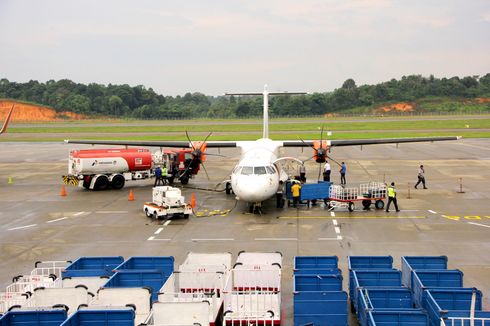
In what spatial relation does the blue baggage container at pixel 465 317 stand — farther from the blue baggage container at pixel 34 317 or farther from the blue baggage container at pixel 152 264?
the blue baggage container at pixel 152 264

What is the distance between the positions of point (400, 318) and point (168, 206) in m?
16.3

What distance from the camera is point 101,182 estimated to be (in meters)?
34.3

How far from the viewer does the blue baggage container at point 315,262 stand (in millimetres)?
14977

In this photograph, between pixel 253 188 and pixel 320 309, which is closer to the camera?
pixel 320 309

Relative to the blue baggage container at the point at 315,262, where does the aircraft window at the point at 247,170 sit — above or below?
above

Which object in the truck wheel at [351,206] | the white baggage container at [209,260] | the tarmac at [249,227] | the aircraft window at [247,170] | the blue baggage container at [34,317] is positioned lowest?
the tarmac at [249,227]

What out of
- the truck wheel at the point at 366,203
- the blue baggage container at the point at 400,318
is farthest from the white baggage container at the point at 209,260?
the truck wheel at the point at 366,203

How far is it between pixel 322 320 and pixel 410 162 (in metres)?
38.1

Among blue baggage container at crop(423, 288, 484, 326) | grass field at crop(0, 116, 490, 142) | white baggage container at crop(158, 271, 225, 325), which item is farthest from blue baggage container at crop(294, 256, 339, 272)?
grass field at crop(0, 116, 490, 142)

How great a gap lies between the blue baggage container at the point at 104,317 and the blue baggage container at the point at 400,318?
4530 millimetres

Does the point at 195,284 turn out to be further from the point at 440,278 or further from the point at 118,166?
the point at 118,166

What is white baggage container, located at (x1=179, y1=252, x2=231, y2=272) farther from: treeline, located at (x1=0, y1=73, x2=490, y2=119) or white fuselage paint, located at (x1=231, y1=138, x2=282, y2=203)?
treeline, located at (x1=0, y1=73, x2=490, y2=119)

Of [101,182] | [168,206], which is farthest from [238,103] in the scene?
[168,206]

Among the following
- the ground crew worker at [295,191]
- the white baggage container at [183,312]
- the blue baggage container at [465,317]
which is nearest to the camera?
the blue baggage container at [465,317]
